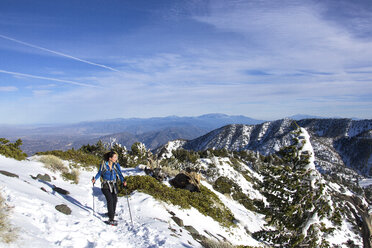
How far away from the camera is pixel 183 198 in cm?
1220

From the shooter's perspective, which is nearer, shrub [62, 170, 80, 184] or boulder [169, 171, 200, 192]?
shrub [62, 170, 80, 184]

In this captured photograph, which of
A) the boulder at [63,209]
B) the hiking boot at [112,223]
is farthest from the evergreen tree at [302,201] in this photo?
the boulder at [63,209]

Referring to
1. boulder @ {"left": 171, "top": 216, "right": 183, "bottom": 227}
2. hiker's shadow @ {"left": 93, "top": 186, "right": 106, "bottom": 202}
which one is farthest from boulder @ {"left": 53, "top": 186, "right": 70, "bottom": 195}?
boulder @ {"left": 171, "top": 216, "right": 183, "bottom": 227}

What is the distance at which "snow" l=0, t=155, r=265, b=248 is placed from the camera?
554 cm

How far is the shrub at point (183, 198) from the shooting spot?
11555 millimetres

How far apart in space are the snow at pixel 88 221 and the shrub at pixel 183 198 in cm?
47

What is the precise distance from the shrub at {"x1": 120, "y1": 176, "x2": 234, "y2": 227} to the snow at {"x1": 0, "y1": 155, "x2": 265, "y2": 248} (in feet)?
1.55

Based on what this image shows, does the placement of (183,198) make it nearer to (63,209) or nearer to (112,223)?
(112,223)

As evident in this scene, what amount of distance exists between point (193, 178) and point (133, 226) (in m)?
7.41

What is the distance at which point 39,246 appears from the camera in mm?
4496

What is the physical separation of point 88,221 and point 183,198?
594 centimetres

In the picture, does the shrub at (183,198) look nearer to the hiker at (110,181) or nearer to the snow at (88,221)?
the snow at (88,221)

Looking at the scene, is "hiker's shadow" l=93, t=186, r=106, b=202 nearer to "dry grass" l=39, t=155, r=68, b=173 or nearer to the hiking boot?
"dry grass" l=39, t=155, r=68, b=173

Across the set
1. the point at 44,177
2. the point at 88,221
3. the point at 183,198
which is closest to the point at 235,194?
the point at 183,198
